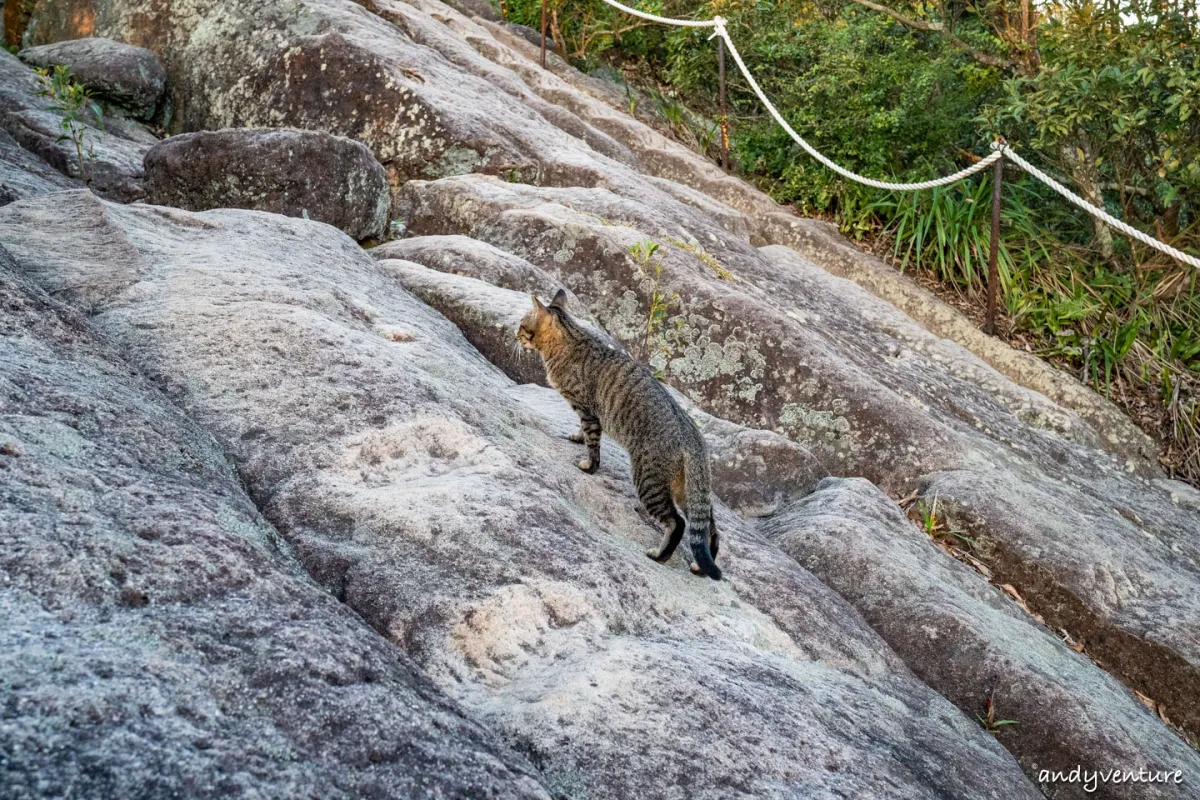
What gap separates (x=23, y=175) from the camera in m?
5.57

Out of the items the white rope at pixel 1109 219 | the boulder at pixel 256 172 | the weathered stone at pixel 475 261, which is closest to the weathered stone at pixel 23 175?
the boulder at pixel 256 172

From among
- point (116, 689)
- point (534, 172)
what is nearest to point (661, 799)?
point (116, 689)

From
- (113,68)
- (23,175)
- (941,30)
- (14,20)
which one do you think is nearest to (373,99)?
(113,68)

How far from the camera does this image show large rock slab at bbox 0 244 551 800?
1525 millimetres

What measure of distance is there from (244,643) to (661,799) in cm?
98

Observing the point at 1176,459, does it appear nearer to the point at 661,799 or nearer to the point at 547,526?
the point at 547,526

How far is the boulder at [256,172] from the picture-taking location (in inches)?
249

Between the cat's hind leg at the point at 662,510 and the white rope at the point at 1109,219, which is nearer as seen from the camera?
the cat's hind leg at the point at 662,510

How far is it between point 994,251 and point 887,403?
3.03m

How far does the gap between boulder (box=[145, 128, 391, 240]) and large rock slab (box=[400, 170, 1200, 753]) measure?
86cm

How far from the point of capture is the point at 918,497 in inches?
219

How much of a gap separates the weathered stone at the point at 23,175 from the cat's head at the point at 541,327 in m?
2.91

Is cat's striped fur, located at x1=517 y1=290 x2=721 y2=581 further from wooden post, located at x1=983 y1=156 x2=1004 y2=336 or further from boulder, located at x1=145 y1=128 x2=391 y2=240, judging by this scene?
wooden post, located at x1=983 y1=156 x2=1004 y2=336

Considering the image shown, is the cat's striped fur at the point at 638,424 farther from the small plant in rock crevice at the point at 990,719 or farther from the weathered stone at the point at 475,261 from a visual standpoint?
the weathered stone at the point at 475,261
